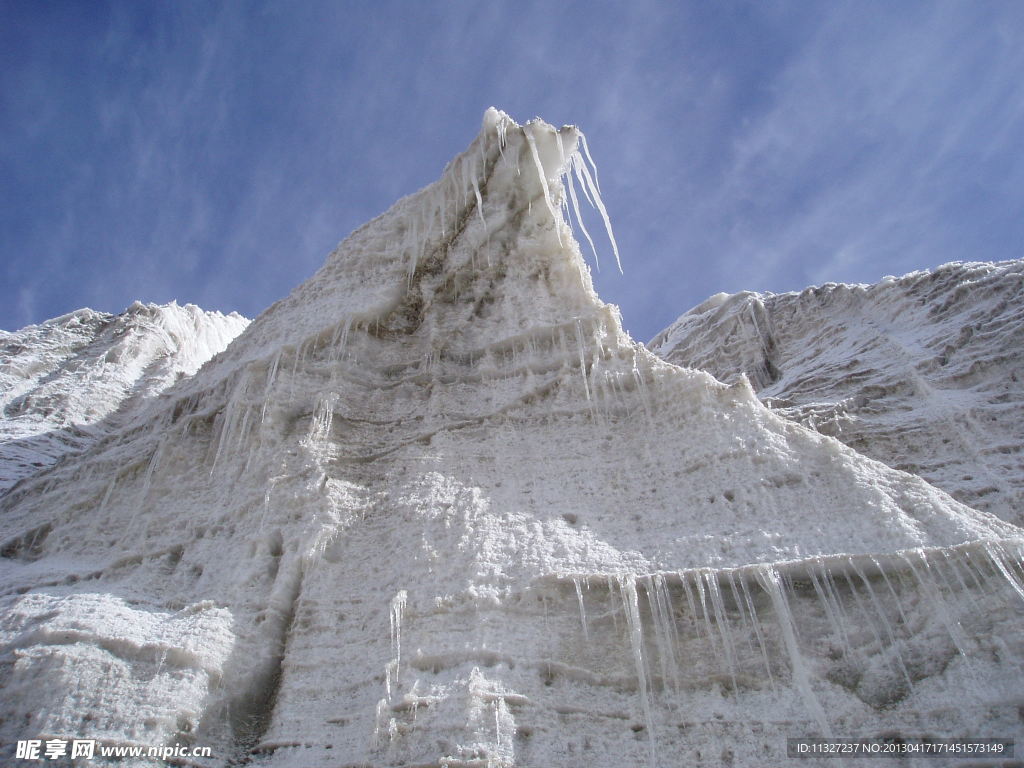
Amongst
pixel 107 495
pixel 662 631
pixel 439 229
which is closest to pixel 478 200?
pixel 439 229

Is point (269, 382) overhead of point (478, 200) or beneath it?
beneath

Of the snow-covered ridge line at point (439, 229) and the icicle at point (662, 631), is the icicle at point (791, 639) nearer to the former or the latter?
the icicle at point (662, 631)

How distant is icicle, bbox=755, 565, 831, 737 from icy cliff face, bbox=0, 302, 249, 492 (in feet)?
53.9

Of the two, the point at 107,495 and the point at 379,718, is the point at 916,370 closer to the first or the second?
the point at 379,718

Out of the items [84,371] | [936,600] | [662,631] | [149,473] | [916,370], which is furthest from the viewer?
[84,371]

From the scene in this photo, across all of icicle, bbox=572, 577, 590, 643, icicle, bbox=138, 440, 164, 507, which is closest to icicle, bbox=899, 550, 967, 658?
icicle, bbox=572, 577, 590, 643

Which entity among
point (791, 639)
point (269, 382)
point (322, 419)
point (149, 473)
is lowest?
point (791, 639)

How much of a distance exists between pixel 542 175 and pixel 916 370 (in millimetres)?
10563

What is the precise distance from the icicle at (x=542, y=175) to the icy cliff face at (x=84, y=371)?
1362cm

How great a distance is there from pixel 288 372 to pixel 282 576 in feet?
13.3

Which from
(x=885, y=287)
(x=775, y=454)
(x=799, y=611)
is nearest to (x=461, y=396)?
(x=775, y=454)

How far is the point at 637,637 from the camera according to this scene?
272 inches

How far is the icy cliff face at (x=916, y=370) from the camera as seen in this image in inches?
529

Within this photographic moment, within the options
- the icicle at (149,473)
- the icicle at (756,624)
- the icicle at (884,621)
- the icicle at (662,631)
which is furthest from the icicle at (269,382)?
the icicle at (884,621)
